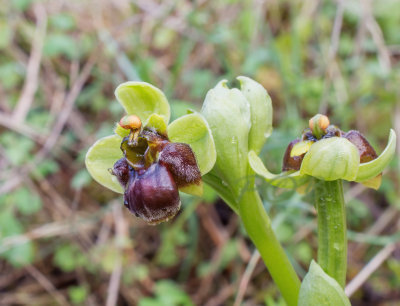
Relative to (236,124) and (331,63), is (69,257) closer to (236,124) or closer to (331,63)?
(236,124)

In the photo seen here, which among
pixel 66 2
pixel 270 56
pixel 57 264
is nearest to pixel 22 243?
pixel 57 264

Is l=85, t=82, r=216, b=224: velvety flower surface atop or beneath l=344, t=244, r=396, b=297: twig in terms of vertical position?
atop

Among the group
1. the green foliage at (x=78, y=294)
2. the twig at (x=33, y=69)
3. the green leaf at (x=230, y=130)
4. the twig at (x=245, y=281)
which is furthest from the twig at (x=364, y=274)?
the twig at (x=33, y=69)

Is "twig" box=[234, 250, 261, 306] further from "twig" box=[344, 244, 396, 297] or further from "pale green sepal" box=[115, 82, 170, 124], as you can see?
"pale green sepal" box=[115, 82, 170, 124]

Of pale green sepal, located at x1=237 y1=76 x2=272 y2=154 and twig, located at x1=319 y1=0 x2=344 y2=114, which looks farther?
twig, located at x1=319 y1=0 x2=344 y2=114

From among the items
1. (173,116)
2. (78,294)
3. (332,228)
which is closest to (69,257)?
(78,294)

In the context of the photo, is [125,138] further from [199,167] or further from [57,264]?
[57,264]

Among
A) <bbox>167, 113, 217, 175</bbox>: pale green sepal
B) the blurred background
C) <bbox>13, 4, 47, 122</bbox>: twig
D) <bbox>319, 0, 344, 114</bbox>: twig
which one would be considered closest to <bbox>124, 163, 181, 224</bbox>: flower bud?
<bbox>167, 113, 217, 175</bbox>: pale green sepal
